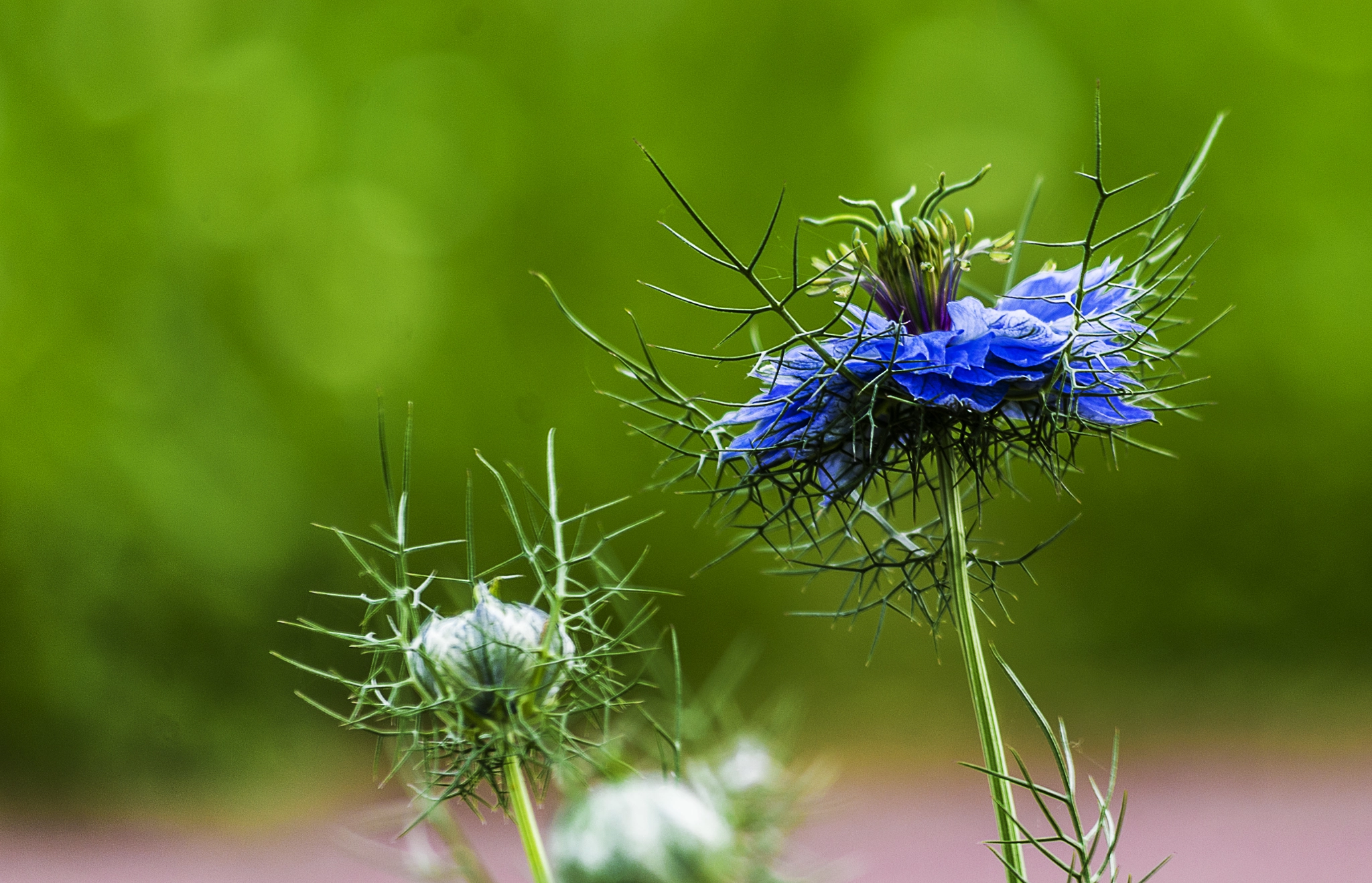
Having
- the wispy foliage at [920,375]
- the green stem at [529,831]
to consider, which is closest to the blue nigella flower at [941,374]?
the wispy foliage at [920,375]

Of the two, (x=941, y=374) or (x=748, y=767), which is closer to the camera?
(x=941, y=374)

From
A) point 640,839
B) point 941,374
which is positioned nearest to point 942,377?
point 941,374

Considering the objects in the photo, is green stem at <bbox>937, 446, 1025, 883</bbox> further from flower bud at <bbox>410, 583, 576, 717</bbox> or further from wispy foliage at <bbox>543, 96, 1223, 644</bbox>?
flower bud at <bbox>410, 583, 576, 717</bbox>

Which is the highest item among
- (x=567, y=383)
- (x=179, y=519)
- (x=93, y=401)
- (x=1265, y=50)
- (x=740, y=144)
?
(x=1265, y=50)

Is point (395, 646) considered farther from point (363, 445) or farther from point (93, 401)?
point (93, 401)

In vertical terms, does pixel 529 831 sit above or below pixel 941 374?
below

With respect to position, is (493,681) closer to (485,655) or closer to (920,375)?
(485,655)

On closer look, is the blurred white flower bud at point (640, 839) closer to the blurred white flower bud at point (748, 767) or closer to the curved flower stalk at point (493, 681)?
the curved flower stalk at point (493, 681)

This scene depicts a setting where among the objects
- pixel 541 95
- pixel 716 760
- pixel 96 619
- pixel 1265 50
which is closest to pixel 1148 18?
pixel 1265 50
